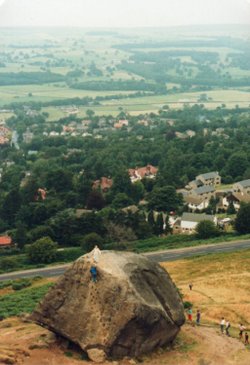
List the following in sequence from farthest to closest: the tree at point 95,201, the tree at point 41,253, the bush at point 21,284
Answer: the tree at point 95,201 < the tree at point 41,253 < the bush at point 21,284

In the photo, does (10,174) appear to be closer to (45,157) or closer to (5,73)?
(45,157)

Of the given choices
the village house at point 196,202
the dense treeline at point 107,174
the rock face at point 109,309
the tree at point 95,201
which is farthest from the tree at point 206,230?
the rock face at point 109,309

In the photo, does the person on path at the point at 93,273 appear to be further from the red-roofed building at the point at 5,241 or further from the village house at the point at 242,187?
the village house at the point at 242,187

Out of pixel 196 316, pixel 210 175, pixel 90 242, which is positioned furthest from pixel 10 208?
pixel 196 316

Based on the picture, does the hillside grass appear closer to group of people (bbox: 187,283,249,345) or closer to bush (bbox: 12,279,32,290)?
bush (bbox: 12,279,32,290)

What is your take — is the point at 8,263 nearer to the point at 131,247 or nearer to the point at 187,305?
the point at 131,247

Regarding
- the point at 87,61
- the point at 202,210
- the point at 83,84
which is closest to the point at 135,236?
the point at 202,210

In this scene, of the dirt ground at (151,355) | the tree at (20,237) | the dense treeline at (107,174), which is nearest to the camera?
the dirt ground at (151,355)
